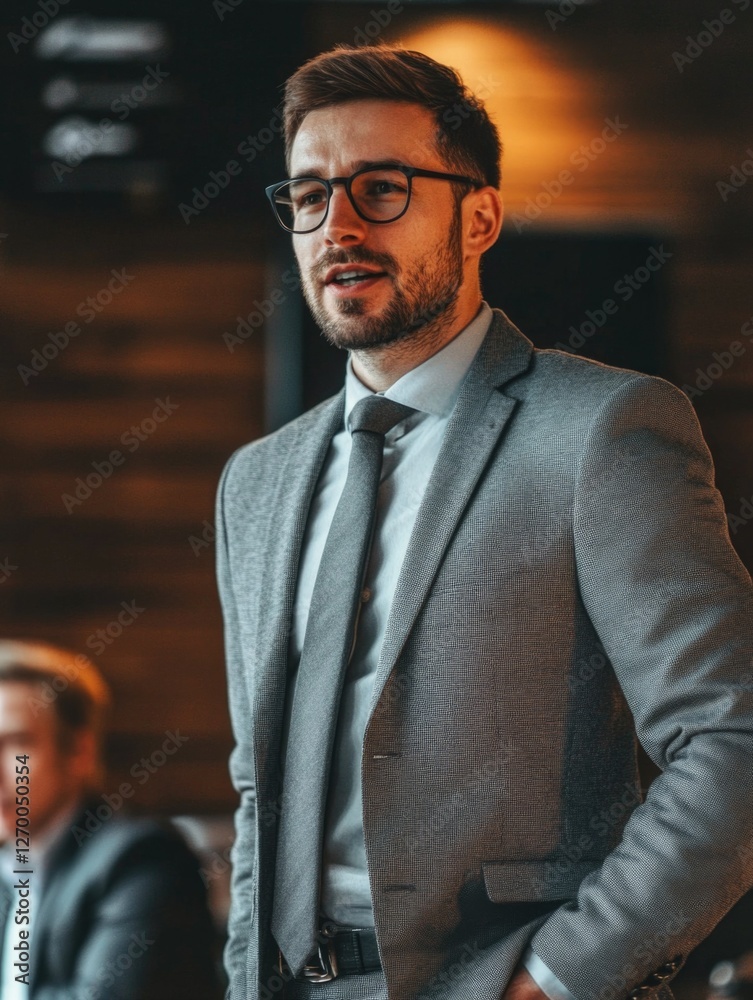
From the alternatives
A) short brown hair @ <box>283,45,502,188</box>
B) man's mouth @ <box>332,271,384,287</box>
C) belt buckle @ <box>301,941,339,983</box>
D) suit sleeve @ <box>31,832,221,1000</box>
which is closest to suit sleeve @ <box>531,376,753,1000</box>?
belt buckle @ <box>301,941,339,983</box>

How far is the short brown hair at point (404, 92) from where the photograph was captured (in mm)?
1353

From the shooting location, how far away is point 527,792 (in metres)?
1.12

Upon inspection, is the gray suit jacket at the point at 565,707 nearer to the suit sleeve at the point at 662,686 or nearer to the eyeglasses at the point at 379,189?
the suit sleeve at the point at 662,686

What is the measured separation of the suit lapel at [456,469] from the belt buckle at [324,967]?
0.94ft

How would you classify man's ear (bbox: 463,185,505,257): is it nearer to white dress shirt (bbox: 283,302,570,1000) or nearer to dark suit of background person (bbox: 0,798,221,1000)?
white dress shirt (bbox: 283,302,570,1000)

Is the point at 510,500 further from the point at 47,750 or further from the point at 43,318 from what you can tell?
the point at 43,318

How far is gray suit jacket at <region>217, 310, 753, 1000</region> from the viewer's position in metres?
1.04

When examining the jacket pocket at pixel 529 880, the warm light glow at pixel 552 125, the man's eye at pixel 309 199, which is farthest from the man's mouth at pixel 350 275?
the warm light glow at pixel 552 125

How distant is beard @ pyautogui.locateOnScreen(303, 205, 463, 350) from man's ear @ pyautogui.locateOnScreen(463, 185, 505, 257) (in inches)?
2.5

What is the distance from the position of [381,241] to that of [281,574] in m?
0.43

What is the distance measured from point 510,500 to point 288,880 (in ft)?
1.64

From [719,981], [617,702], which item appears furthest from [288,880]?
[719,981]

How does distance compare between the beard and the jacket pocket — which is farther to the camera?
the beard

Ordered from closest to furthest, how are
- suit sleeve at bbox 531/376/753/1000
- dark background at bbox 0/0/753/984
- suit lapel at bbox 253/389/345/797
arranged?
suit sleeve at bbox 531/376/753/1000, suit lapel at bbox 253/389/345/797, dark background at bbox 0/0/753/984
